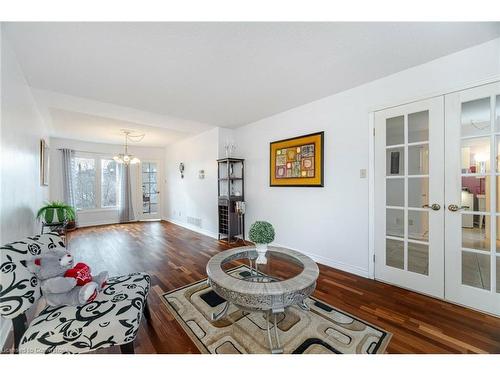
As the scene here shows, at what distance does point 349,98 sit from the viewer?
262 cm

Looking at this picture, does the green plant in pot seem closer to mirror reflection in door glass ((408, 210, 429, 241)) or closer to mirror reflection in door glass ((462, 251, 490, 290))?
mirror reflection in door glass ((408, 210, 429, 241))

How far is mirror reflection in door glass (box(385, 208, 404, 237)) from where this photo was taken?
2.25m

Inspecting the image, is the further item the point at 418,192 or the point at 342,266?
the point at 342,266

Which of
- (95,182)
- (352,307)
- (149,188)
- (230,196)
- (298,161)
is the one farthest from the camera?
(149,188)

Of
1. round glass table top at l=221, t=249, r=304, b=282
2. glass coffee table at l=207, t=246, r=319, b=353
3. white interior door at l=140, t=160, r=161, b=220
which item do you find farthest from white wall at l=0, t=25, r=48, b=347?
white interior door at l=140, t=160, r=161, b=220

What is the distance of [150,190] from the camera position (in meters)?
6.63

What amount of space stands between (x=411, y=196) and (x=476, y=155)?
2.00ft

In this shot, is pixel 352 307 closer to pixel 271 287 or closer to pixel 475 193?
pixel 271 287

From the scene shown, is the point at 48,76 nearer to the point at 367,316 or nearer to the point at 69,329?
the point at 69,329

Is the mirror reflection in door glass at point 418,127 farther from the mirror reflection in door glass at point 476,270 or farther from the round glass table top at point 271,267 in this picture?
the round glass table top at point 271,267

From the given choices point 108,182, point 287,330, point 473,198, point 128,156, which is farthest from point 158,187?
point 473,198

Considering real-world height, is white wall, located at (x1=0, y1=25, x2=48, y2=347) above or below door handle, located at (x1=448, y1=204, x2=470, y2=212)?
above

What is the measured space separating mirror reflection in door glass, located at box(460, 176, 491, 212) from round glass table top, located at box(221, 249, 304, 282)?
1677mm

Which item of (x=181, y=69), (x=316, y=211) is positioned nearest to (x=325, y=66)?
(x=181, y=69)
